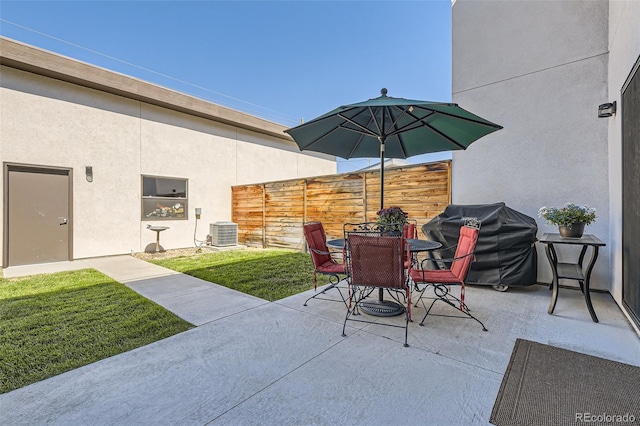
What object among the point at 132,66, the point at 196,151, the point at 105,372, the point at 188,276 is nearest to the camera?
the point at 105,372

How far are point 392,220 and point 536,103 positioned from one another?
3540 mm

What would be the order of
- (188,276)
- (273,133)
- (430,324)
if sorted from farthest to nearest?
(273,133), (188,276), (430,324)

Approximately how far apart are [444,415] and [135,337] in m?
2.65

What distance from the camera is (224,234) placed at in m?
8.95

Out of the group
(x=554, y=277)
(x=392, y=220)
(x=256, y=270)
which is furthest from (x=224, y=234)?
(x=554, y=277)

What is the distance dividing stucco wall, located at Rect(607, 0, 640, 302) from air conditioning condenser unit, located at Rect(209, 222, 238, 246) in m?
8.37

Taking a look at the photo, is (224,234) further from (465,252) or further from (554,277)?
(554,277)

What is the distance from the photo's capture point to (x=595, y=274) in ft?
13.7

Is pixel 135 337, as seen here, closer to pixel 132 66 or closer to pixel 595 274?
pixel 595 274

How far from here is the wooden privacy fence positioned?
17.7 ft

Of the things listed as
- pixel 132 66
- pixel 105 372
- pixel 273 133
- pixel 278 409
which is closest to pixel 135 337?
pixel 105 372

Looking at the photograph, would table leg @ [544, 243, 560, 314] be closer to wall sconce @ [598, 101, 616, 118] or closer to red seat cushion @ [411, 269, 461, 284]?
red seat cushion @ [411, 269, 461, 284]

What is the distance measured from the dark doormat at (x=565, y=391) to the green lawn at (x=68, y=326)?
2.78 meters

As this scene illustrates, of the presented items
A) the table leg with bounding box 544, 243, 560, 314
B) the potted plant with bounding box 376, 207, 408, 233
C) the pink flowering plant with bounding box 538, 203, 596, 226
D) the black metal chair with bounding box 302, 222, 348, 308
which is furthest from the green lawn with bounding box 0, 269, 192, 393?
the pink flowering plant with bounding box 538, 203, 596, 226
